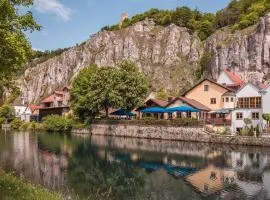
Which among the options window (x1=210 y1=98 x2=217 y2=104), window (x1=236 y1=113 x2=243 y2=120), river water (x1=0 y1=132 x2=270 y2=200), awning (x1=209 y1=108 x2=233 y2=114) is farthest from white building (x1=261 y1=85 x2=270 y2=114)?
window (x1=210 y1=98 x2=217 y2=104)

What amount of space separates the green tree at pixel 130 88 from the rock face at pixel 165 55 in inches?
1378

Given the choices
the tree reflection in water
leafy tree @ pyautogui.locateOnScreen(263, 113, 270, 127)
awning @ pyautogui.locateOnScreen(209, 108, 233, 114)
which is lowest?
the tree reflection in water

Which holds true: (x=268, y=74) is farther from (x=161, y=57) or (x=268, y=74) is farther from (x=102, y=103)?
(x=102, y=103)

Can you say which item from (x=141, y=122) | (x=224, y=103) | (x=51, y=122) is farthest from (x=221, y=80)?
(x=51, y=122)

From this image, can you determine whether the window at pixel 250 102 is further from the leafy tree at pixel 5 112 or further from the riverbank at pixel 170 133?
the leafy tree at pixel 5 112

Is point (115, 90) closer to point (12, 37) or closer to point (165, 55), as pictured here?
point (12, 37)

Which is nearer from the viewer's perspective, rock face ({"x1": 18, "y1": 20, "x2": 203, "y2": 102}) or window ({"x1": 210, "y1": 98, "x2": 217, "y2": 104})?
window ({"x1": 210, "y1": 98, "x2": 217, "y2": 104})

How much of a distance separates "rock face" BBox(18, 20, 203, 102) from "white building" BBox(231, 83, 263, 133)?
59484mm

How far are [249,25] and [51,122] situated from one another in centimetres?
7828

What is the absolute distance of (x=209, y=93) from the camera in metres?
78.1

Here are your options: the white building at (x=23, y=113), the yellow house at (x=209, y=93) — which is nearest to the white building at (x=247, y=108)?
the yellow house at (x=209, y=93)

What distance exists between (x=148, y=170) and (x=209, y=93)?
145ft

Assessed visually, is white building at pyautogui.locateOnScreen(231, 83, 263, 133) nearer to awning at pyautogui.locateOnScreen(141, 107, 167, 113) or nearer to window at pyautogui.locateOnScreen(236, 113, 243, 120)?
window at pyautogui.locateOnScreen(236, 113, 243, 120)

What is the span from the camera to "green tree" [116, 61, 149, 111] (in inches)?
3031
